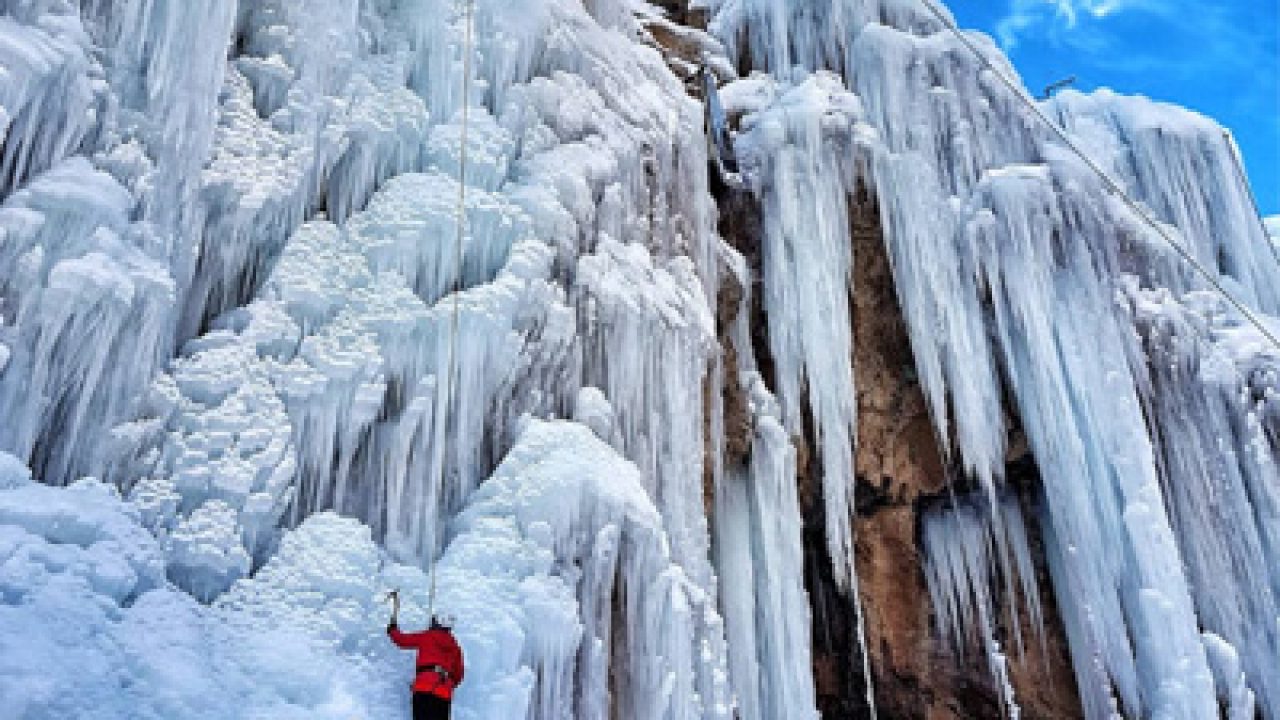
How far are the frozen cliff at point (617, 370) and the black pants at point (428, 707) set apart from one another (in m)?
0.23

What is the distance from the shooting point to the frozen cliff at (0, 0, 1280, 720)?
4133 millimetres

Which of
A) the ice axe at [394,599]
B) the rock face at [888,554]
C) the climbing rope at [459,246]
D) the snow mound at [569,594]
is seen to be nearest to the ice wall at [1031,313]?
the rock face at [888,554]

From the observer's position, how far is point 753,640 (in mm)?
7137

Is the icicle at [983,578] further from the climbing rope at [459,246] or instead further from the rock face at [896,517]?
the climbing rope at [459,246]

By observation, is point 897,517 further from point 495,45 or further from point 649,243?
point 495,45

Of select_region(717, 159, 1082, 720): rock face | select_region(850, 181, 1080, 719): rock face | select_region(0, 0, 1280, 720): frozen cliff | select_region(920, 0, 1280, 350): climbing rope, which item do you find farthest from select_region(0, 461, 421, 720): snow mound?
select_region(920, 0, 1280, 350): climbing rope

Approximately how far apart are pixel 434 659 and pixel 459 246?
2338 mm

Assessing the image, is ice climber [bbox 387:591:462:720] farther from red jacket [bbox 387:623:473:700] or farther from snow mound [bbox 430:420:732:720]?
snow mound [bbox 430:420:732:720]

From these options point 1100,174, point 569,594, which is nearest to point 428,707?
point 569,594

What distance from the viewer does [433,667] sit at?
13.3 ft

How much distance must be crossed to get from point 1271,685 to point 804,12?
24.2ft

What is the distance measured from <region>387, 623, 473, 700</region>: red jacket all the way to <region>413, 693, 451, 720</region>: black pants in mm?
19

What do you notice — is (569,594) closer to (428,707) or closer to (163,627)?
(428,707)

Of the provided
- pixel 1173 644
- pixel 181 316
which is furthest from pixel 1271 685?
pixel 181 316
